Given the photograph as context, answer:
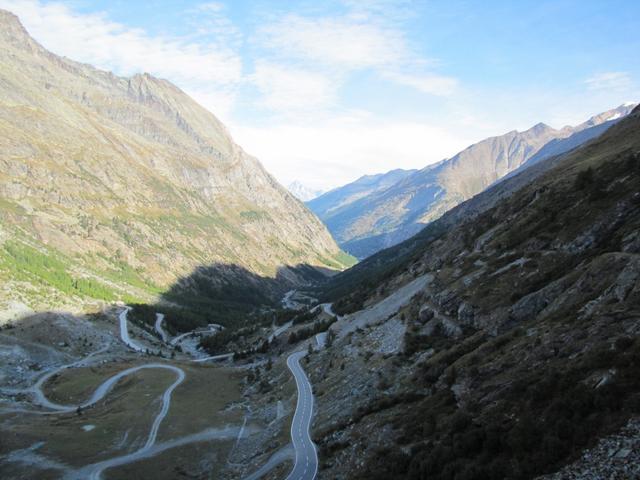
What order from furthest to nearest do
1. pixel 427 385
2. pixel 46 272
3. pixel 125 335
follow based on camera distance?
1. pixel 46 272
2. pixel 125 335
3. pixel 427 385

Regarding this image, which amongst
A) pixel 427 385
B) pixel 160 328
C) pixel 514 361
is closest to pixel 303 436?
pixel 427 385

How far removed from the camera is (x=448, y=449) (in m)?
31.6

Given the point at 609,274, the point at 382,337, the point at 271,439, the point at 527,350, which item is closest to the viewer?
the point at 527,350

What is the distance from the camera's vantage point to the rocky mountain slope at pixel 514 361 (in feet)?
89.6

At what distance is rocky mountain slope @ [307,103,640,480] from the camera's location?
27312 millimetres

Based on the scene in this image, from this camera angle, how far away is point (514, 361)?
3841cm

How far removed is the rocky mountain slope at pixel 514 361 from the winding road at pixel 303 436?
1.44 meters

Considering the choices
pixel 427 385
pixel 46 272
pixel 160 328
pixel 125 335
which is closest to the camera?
pixel 427 385

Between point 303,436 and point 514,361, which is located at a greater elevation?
point 514,361

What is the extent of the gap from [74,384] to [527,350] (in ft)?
284

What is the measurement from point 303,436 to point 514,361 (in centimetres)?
2664

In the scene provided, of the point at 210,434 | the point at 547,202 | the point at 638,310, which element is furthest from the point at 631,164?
the point at 210,434

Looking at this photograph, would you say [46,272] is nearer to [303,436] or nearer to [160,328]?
[160,328]

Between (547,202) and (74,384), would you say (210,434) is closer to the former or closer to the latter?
(74,384)
